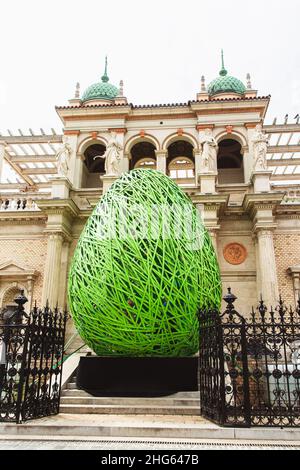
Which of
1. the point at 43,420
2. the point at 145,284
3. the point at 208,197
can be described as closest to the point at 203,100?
the point at 208,197

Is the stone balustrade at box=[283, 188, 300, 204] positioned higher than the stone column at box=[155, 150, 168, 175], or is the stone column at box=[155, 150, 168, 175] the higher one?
the stone column at box=[155, 150, 168, 175]

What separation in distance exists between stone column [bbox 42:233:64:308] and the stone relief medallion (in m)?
7.47

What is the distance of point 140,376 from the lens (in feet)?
25.8

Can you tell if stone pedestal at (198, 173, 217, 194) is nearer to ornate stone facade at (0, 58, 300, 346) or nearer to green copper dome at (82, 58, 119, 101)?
ornate stone facade at (0, 58, 300, 346)

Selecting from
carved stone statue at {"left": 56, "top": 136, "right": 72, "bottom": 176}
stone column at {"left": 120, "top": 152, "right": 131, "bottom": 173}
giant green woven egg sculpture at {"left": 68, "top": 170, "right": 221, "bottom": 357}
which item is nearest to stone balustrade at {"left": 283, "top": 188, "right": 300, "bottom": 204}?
stone column at {"left": 120, "top": 152, "right": 131, "bottom": 173}

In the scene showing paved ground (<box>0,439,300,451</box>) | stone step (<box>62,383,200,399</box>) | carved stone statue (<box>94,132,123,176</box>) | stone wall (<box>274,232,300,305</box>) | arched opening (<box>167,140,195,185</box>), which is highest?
arched opening (<box>167,140,195,185</box>)

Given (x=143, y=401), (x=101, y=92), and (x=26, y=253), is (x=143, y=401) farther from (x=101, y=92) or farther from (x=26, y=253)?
(x=101, y=92)

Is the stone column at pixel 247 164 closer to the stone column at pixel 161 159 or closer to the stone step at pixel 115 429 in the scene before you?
the stone column at pixel 161 159

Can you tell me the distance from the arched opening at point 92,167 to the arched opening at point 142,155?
179 centimetres

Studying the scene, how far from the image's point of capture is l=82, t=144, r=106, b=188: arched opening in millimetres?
21841

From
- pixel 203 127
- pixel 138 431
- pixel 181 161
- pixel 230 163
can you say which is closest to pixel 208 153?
pixel 203 127

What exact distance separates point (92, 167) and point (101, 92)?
14.3 ft

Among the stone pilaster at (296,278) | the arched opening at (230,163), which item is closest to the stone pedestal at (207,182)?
the arched opening at (230,163)
